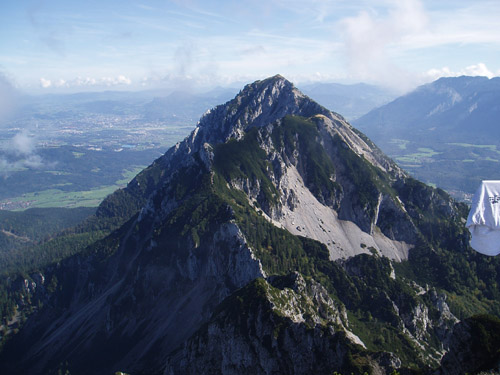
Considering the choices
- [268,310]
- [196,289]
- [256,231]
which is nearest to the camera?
[268,310]

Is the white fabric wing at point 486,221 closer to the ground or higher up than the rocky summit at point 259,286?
higher up

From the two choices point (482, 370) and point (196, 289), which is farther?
point (196, 289)

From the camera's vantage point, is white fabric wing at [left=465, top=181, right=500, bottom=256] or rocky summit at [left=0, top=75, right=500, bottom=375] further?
rocky summit at [left=0, top=75, right=500, bottom=375]

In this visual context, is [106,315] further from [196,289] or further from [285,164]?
[285,164]

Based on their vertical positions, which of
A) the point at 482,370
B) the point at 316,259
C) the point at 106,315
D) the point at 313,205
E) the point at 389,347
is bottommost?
the point at 106,315

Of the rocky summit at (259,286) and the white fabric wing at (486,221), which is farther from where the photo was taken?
the rocky summit at (259,286)

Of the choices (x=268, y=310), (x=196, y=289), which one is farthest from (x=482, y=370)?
(x=196, y=289)
